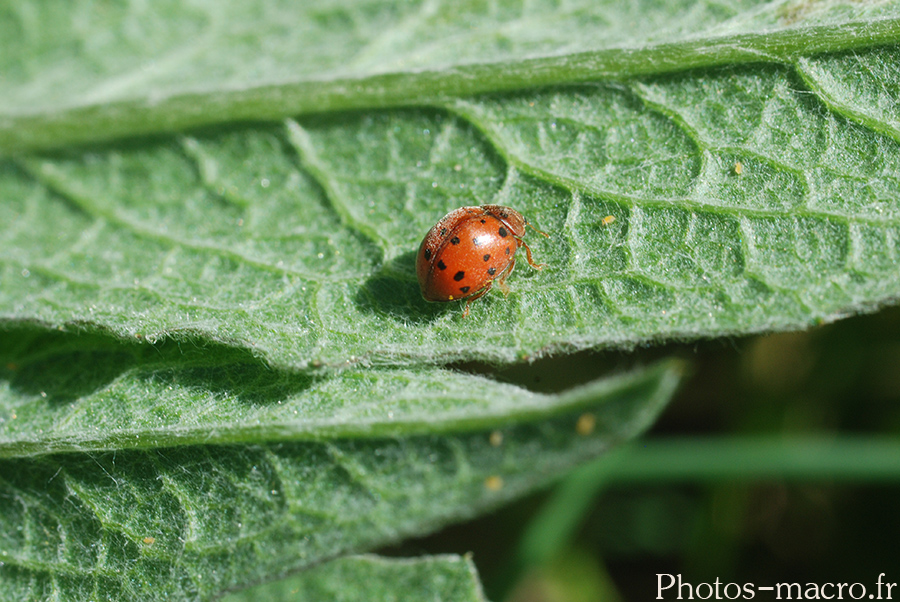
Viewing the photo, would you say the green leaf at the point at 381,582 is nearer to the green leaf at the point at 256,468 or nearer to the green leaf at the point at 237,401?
the green leaf at the point at 256,468

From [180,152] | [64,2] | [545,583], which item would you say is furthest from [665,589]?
[64,2]

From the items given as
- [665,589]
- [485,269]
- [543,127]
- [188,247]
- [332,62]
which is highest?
[332,62]

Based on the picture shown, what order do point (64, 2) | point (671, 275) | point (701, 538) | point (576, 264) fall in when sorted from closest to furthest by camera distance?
1. point (671, 275)
2. point (576, 264)
3. point (701, 538)
4. point (64, 2)

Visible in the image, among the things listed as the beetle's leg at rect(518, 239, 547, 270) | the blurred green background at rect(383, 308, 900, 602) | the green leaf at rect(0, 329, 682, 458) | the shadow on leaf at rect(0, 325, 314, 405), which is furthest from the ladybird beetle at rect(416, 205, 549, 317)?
the blurred green background at rect(383, 308, 900, 602)

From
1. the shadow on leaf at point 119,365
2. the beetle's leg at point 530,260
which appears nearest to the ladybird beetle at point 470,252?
the beetle's leg at point 530,260

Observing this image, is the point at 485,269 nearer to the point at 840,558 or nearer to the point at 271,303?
the point at 271,303

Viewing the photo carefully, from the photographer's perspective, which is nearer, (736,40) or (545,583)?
(736,40)

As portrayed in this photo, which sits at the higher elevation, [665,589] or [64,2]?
[64,2]
